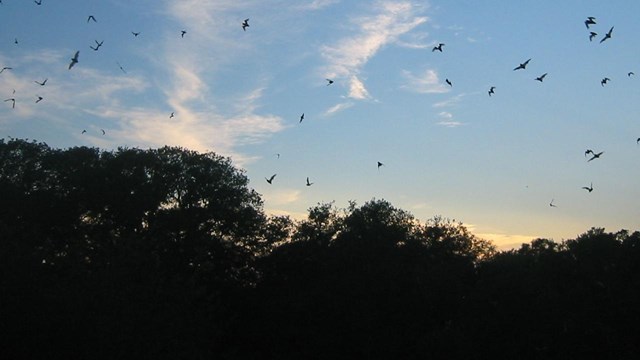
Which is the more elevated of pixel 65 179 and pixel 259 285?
pixel 65 179

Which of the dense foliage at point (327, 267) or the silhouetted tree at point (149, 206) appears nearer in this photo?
the dense foliage at point (327, 267)

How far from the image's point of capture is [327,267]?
49188 mm

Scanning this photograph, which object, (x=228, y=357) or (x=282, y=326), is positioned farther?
(x=282, y=326)

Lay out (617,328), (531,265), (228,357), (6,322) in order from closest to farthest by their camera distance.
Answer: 1. (6,322)
2. (228,357)
3. (617,328)
4. (531,265)

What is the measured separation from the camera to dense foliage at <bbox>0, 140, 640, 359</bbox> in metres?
41.8

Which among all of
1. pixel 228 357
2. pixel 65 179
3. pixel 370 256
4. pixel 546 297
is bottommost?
pixel 228 357

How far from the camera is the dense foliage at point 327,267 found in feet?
137

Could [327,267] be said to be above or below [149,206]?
below

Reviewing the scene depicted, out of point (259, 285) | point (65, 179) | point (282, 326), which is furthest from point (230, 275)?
point (65, 179)

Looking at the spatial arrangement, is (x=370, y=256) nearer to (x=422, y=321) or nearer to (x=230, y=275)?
(x=422, y=321)

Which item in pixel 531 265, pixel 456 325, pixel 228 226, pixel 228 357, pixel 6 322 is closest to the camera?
pixel 6 322

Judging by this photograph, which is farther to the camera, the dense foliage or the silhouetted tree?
the silhouetted tree

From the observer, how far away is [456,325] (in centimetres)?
4472

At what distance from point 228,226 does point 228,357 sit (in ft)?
52.0
